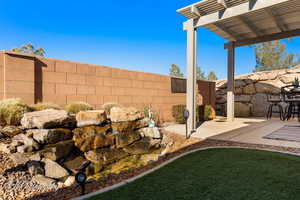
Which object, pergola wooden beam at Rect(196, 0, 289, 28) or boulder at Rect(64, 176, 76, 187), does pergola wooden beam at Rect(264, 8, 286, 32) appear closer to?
pergola wooden beam at Rect(196, 0, 289, 28)

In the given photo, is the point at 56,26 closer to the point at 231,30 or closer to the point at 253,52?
the point at 231,30

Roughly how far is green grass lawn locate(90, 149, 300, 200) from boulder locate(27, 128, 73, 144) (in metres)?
2.41

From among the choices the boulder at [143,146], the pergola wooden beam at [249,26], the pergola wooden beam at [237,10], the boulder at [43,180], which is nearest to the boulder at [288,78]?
the pergola wooden beam at [249,26]

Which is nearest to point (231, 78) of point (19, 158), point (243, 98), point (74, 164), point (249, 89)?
point (243, 98)

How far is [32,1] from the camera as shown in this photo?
692 cm

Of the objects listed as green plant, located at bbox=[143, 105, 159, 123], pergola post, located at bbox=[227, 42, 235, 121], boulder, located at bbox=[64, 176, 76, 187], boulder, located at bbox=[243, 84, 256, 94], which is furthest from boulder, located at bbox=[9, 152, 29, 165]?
boulder, located at bbox=[243, 84, 256, 94]

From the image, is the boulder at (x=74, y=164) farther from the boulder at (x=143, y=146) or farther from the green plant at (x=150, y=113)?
the green plant at (x=150, y=113)

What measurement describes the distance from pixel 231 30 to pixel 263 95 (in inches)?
209

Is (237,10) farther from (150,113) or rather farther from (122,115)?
(122,115)

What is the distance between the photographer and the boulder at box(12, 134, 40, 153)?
3.47m

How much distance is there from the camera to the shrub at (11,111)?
149 inches

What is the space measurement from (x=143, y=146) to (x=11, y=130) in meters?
3.17

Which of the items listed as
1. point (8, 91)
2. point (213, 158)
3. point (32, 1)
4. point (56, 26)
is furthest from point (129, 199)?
point (56, 26)

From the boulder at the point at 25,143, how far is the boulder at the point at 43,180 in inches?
29.3
